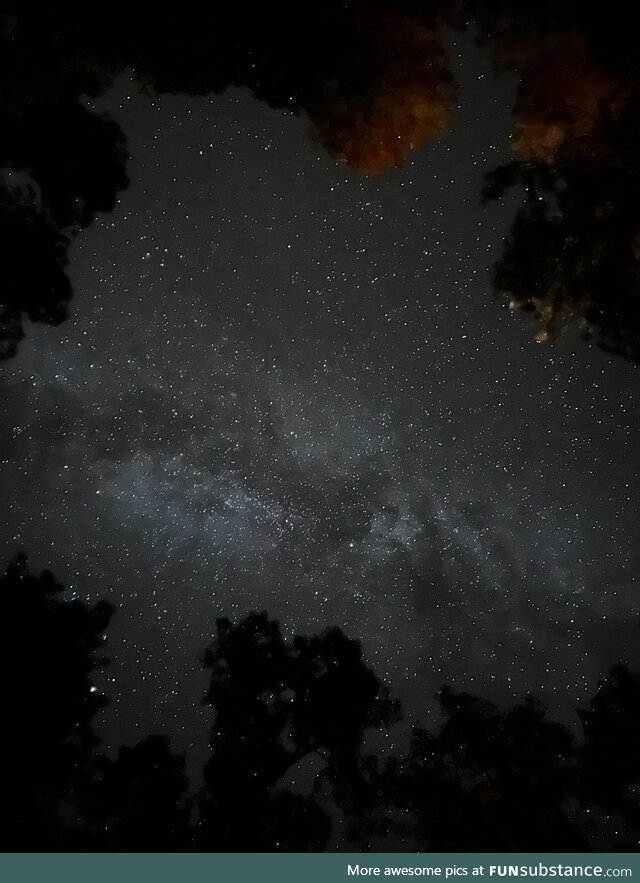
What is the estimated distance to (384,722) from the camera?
24.3 ft

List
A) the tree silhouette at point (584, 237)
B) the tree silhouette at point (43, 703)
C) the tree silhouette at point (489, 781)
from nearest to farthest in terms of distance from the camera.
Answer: the tree silhouette at point (584, 237)
the tree silhouette at point (43, 703)
the tree silhouette at point (489, 781)

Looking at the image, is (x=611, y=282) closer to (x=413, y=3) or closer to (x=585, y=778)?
(x=413, y=3)

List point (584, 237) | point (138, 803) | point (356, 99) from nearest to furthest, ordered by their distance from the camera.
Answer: point (584, 237), point (356, 99), point (138, 803)

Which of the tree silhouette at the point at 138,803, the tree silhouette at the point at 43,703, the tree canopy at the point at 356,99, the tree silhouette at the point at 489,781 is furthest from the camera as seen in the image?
the tree silhouette at the point at 489,781

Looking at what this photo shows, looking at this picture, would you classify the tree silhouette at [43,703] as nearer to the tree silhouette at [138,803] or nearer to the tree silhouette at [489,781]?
the tree silhouette at [138,803]

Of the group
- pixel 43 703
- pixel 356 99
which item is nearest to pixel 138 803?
pixel 43 703

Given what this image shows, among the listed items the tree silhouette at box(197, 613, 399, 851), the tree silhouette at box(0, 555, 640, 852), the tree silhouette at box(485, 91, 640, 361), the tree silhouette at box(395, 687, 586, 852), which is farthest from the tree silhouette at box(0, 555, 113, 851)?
the tree silhouette at box(485, 91, 640, 361)

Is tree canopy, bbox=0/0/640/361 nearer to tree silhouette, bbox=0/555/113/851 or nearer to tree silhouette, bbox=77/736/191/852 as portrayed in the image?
tree silhouette, bbox=0/555/113/851

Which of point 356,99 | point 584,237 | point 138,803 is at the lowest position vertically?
point 138,803

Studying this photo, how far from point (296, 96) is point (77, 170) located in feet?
8.09

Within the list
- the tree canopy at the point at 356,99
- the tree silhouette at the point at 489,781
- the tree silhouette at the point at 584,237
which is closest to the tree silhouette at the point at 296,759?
the tree silhouette at the point at 489,781

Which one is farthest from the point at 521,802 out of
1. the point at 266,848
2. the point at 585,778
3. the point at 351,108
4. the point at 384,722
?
the point at 351,108

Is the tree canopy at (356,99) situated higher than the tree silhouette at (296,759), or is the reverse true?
the tree canopy at (356,99)

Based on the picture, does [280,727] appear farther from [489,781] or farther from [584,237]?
[584,237]
